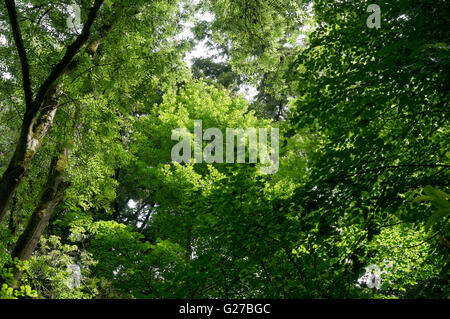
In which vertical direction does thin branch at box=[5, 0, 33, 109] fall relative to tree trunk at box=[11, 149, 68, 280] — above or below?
above

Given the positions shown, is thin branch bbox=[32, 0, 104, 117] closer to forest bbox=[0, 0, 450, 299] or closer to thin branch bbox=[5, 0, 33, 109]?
forest bbox=[0, 0, 450, 299]

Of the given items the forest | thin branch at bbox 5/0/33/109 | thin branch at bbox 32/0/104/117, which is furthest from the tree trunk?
thin branch at bbox 32/0/104/117

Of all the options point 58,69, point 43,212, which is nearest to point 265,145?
point 43,212

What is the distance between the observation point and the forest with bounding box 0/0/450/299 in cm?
347

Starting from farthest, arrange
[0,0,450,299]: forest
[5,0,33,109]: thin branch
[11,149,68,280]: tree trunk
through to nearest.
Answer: [11,149,68,280]: tree trunk
[5,0,33,109]: thin branch
[0,0,450,299]: forest

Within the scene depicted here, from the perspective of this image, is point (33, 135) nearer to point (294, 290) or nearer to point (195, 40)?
point (294, 290)

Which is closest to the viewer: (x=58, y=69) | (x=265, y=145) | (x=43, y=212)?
(x=58, y=69)

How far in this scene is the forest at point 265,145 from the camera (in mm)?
3471

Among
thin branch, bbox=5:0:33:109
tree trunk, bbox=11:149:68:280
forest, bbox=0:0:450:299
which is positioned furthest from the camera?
tree trunk, bbox=11:149:68:280

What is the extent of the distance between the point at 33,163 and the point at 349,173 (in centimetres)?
648

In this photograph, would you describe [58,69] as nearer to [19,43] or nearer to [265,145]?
[19,43]

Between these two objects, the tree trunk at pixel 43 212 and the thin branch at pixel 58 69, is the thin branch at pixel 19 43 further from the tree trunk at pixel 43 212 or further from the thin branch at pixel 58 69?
the tree trunk at pixel 43 212

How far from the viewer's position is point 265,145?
36.8 feet
